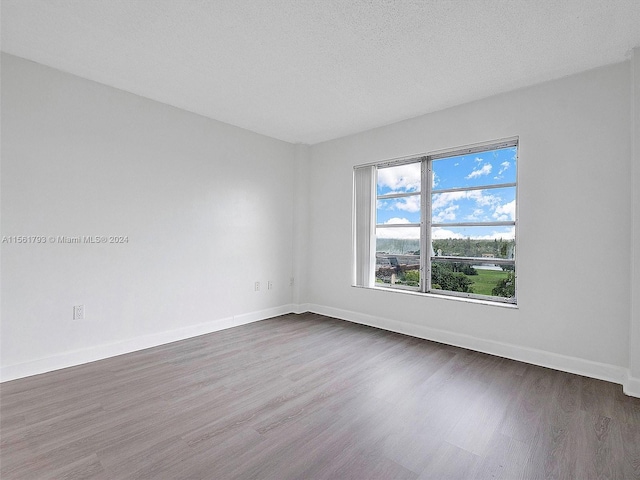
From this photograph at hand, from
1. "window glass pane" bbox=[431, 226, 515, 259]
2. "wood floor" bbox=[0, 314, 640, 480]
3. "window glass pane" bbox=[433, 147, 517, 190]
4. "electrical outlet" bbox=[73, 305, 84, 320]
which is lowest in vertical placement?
"wood floor" bbox=[0, 314, 640, 480]

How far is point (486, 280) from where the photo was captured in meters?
3.64

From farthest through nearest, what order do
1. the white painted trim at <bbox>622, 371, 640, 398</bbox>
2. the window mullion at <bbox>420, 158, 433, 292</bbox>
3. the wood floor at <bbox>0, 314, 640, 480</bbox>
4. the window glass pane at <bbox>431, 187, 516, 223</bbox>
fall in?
1. the window mullion at <bbox>420, 158, 433, 292</bbox>
2. the window glass pane at <bbox>431, 187, 516, 223</bbox>
3. the white painted trim at <bbox>622, 371, 640, 398</bbox>
4. the wood floor at <bbox>0, 314, 640, 480</bbox>

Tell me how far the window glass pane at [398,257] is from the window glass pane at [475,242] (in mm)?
306

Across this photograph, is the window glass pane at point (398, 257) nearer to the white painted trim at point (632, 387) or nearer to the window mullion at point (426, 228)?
the window mullion at point (426, 228)

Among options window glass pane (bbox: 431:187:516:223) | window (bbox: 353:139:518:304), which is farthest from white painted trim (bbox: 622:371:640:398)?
window glass pane (bbox: 431:187:516:223)

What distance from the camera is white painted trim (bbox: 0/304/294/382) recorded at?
2742mm

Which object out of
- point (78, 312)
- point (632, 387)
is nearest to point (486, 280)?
point (632, 387)

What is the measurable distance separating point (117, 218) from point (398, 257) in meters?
3.48

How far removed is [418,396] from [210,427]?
1563 millimetres

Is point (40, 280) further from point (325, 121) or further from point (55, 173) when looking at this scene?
point (325, 121)

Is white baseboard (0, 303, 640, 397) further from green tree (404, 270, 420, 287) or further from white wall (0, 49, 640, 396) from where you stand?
green tree (404, 270, 420, 287)

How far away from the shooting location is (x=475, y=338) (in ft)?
11.6

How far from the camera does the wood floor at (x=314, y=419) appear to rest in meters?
1.73

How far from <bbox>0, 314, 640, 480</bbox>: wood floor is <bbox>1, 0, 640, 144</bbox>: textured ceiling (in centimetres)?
281
